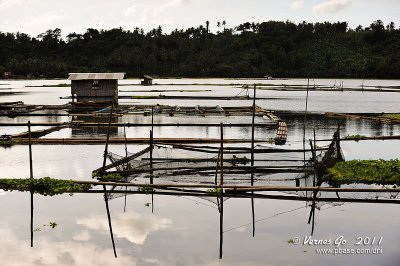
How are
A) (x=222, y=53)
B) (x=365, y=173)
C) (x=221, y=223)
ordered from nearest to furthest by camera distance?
(x=221, y=223) → (x=365, y=173) → (x=222, y=53)

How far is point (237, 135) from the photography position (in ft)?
94.7

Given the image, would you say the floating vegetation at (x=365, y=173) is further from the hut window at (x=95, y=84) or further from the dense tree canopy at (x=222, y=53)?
the dense tree canopy at (x=222, y=53)

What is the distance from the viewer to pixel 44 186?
610 inches

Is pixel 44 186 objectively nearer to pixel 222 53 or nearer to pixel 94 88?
pixel 94 88

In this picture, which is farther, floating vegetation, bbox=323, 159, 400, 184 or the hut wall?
the hut wall

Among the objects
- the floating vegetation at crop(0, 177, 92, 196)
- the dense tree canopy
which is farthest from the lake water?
the dense tree canopy

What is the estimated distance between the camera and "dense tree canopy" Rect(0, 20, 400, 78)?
12362 centimetres

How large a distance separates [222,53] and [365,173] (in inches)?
4709

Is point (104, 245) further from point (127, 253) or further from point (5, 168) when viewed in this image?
point (5, 168)

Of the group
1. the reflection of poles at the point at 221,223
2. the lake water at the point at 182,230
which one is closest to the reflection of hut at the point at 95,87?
the lake water at the point at 182,230

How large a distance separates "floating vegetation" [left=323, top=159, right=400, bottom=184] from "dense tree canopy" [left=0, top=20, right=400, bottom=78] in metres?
107

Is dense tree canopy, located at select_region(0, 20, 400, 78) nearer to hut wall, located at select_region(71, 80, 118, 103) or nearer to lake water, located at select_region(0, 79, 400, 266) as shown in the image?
hut wall, located at select_region(71, 80, 118, 103)

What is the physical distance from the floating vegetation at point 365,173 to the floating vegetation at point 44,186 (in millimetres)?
8191

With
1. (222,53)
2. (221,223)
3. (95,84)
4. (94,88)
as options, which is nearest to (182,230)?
(221,223)
